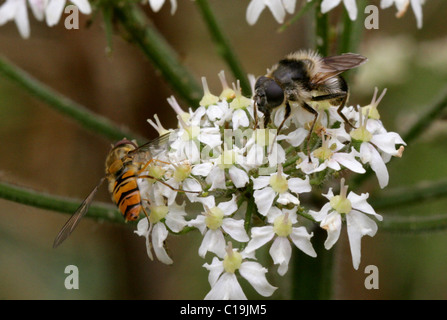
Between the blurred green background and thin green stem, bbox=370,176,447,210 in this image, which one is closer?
thin green stem, bbox=370,176,447,210

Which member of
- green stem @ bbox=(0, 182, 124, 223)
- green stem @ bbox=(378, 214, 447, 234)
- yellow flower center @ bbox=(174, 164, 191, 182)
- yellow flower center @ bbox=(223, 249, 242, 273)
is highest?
green stem @ bbox=(0, 182, 124, 223)

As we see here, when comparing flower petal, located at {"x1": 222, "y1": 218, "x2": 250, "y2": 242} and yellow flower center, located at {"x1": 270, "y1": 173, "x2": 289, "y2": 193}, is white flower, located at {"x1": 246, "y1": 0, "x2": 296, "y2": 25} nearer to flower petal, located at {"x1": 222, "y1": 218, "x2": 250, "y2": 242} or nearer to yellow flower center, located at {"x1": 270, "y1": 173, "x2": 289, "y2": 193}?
yellow flower center, located at {"x1": 270, "y1": 173, "x2": 289, "y2": 193}

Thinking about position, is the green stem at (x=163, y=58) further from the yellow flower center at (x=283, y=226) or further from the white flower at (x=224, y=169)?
the yellow flower center at (x=283, y=226)

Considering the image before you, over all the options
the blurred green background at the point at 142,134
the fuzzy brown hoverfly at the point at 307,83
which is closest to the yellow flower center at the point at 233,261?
the fuzzy brown hoverfly at the point at 307,83

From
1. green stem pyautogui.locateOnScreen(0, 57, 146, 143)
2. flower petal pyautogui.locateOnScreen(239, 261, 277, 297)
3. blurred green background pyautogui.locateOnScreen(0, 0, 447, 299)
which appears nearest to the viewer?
flower petal pyautogui.locateOnScreen(239, 261, 277, 297)

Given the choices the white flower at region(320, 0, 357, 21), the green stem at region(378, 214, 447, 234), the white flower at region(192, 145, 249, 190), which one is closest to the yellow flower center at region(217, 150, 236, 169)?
the white flower at region(192, 145, 249, 190)

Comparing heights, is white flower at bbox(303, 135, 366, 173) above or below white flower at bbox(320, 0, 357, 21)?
below

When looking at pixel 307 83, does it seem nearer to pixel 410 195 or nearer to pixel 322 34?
pixel 322 34
